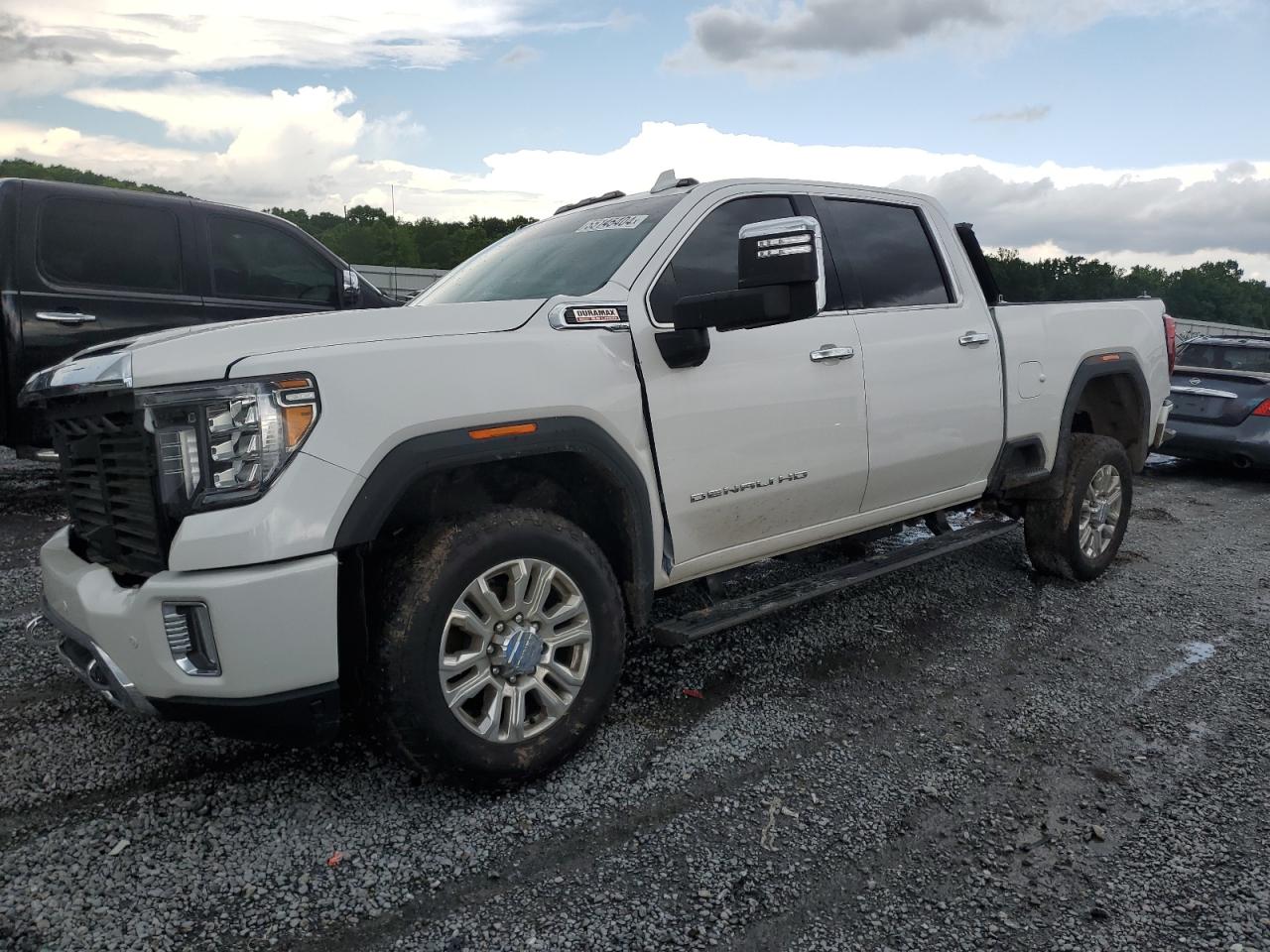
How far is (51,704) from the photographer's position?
11.1 ft

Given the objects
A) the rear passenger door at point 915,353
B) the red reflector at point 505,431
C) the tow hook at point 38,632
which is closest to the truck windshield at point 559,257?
the red reflector at point 505,431

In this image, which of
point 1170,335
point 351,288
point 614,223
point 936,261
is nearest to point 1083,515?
point 1170,335

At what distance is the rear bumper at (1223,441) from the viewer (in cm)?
892

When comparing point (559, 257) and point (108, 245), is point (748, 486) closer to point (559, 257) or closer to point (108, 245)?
point (559, 257)

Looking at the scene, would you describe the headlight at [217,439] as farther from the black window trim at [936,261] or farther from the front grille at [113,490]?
the black window trim at [936,261]

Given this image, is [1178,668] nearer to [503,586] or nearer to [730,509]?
[730,509]

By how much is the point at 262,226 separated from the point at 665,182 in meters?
4.31

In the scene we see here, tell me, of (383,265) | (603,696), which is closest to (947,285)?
(603,696)

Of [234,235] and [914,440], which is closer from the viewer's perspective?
[914,440]

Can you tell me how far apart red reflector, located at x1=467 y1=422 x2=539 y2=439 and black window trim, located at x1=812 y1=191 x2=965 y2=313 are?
167 centimetres

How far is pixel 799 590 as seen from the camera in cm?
375

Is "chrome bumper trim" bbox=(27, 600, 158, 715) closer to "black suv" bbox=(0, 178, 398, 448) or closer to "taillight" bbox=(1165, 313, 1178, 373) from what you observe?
→ "black suv" bbox=(0, 178, 398, 448)

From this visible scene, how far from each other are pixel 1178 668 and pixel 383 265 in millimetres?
20767

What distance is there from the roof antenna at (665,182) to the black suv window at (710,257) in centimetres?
36
